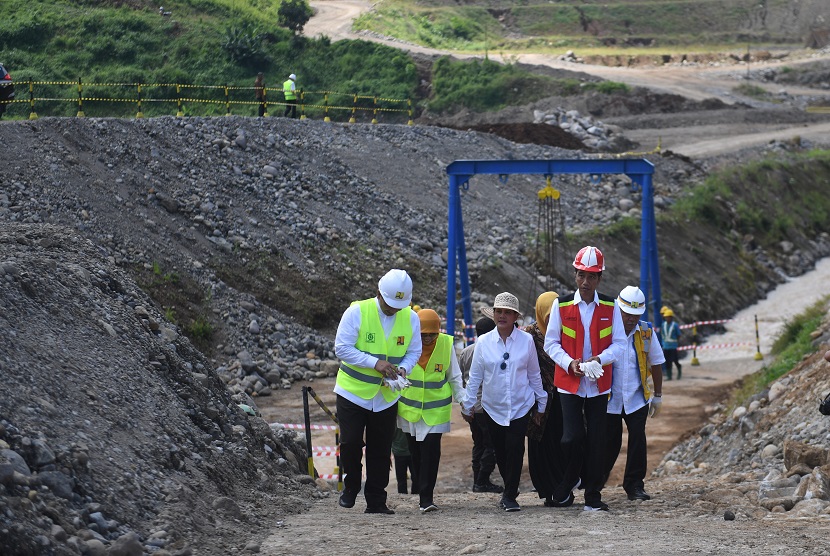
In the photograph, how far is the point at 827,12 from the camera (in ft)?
260

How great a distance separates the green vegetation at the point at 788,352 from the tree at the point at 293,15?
37.1 metres

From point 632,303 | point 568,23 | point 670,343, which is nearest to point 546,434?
point 632,303

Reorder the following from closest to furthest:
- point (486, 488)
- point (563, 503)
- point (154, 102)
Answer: point (563, 503), point (486, 488), point (154, 102)

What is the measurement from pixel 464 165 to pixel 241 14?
115 ft

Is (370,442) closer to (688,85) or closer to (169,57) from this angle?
(169,57)

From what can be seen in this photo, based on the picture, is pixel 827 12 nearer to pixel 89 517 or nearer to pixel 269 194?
pixel 269 194

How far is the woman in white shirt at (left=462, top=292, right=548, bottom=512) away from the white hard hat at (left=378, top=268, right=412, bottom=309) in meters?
0.73

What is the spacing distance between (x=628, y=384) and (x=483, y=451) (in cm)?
222

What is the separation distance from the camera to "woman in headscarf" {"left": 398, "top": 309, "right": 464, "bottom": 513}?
993 centimetres

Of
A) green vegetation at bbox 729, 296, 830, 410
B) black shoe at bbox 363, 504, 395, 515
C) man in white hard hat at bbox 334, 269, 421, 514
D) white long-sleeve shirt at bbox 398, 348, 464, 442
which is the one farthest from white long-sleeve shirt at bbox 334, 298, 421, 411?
green vegetation at bbox 729, 296, 830, 410

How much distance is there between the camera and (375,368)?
30.4ft

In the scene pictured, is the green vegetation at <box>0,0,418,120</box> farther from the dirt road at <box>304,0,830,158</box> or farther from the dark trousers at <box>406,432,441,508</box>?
the dark trousers at <box>406,432,441,508</box>

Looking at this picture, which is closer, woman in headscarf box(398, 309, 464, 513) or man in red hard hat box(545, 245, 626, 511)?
man in red hard hat box(545, 245, 626, 511)

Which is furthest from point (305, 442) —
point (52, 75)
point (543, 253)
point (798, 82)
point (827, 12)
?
point (827, 12)
